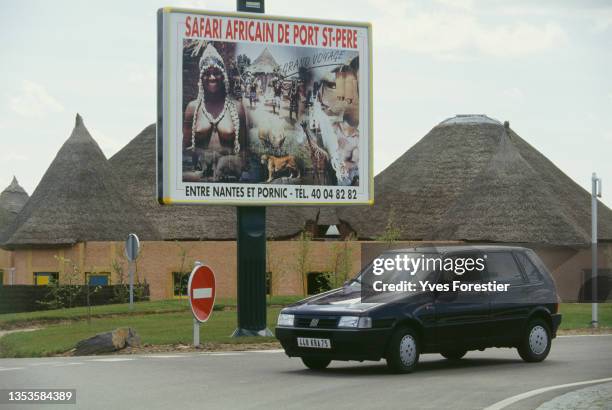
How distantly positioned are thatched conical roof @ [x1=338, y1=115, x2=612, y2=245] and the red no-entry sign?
36507mm

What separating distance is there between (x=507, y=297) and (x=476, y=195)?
142 ft

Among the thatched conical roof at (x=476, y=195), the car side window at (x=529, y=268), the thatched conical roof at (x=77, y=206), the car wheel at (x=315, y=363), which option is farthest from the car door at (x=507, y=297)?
the thatched conical roof at (x=476, y=195)

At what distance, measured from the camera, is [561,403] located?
11953 millimetres

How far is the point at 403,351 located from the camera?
15.7 meters

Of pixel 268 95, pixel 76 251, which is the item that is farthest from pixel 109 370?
pixel 76 251

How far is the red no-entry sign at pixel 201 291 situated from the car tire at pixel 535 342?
604 centimetres

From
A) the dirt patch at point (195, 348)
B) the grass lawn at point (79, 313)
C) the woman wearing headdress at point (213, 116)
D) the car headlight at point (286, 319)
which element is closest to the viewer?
the car headlight at point (286, 319)

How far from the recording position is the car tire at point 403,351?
15.5m

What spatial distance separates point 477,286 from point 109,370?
17.7 ft

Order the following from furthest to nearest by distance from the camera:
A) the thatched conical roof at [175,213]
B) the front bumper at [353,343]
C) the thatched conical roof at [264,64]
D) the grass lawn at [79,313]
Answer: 1. the thatched conical roof at [175,213]
2. the grass lawn at [79,313]
3. the thatched conical roof at [264,64]
4. the front bumper at [353,343]

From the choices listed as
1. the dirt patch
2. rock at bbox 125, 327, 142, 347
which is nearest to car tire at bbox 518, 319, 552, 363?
the dirt patch

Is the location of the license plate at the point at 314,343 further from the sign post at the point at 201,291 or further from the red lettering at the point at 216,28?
the red lettering at the point at 216,28

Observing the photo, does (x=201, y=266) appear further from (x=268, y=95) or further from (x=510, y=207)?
(x=510, y=207)

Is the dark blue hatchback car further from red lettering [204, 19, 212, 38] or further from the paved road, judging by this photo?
red lettering [204, 19, 212, 38]
